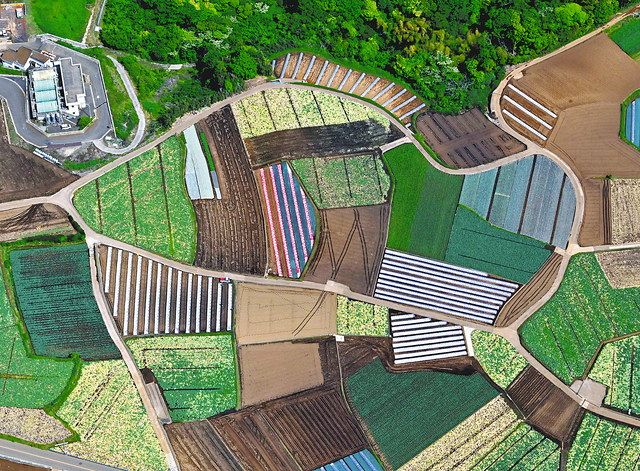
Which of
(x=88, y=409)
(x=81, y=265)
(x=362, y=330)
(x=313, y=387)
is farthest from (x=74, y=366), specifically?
(x=362, y=330)

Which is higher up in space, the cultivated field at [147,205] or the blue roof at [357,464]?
the cultivated field at [147,205]

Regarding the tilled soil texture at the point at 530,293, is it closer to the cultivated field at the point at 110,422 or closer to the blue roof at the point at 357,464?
the blue roof at the point at 357,464

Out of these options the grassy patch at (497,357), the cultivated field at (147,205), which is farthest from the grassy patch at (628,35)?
the cultivated field at (147,205)

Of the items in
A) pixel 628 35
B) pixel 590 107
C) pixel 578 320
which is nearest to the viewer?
pixel 578 320

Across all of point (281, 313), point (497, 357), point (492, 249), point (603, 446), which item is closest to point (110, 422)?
point (281, 313)

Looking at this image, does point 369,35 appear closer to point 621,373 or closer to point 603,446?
point 621,373

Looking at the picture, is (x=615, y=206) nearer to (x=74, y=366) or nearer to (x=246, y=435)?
(x=246, y=435)
